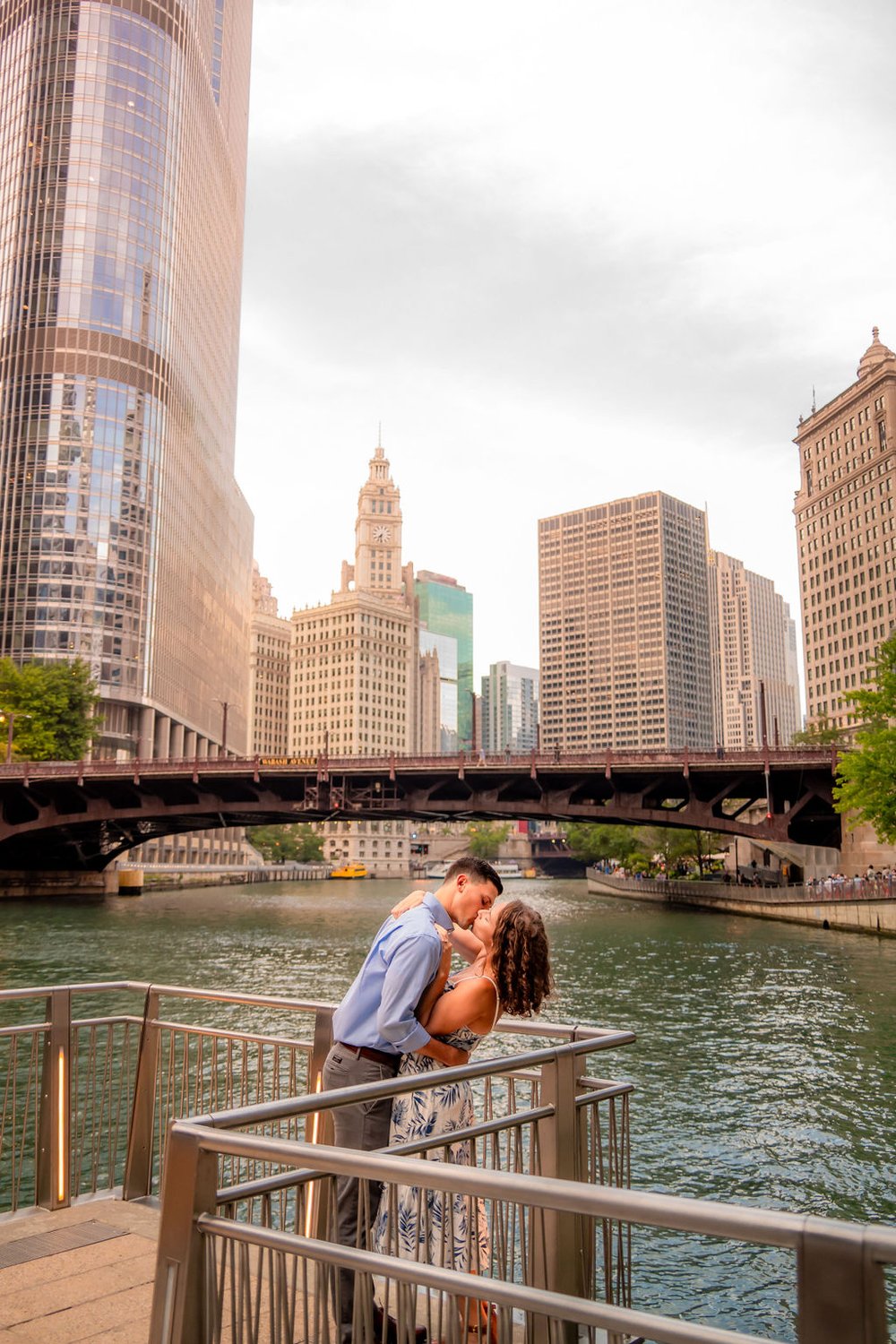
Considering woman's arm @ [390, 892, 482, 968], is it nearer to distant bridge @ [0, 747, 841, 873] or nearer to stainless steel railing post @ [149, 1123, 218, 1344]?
stainless steel railing post @ [149, 1123, 218, 1344]

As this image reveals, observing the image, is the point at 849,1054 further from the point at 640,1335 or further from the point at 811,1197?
the point at 640,1335

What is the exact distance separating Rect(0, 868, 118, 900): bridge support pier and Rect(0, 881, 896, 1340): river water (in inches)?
636

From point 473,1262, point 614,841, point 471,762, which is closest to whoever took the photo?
point 473,1262

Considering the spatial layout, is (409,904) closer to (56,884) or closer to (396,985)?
(396,985)

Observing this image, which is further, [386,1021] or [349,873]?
[349,873]

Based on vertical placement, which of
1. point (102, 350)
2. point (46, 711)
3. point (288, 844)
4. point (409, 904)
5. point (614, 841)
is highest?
point (102, 350)

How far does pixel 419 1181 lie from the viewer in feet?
11.1

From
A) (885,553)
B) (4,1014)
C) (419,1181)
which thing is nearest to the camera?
(419,1181)

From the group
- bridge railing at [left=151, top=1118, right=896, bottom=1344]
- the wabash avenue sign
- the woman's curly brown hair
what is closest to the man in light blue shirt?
the woman's curly brown hair

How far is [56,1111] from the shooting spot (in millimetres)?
8102

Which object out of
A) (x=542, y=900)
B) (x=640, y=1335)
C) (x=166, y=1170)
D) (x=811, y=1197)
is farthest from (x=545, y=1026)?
(x=542, y=900)

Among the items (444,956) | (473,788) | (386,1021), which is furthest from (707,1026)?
(473,788)

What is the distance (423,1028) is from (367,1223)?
51.3 inches

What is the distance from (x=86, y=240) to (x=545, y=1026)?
121 meters
